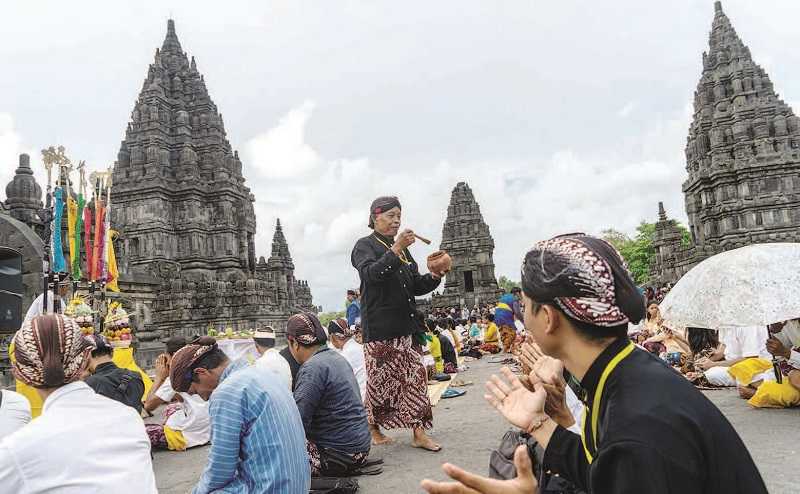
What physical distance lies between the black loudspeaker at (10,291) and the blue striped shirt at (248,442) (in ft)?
10.4

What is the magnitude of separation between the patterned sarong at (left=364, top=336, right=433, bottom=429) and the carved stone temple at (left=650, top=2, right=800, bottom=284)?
84.9 feet

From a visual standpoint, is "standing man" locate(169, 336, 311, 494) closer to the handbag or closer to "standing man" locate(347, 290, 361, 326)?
the handbag

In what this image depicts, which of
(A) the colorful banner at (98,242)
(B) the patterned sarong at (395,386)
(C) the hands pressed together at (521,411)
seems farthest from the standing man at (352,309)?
(C) the hands pressed together at (521,411)

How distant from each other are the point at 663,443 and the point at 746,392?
585 cm

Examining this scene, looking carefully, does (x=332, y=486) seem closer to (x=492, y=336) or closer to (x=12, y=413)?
(x=12, y=413)

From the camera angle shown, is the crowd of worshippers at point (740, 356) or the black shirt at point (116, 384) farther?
the crowd of worshippers at point (740, 356)

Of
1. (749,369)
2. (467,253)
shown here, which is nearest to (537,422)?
Answer: (749,369)

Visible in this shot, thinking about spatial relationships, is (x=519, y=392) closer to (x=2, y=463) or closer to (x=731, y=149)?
(x=2, y=463)

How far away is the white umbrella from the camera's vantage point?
456cm

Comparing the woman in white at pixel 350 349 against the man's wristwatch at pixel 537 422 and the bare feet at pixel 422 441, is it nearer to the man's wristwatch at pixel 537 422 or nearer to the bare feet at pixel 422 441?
the bare feet at pixel 422 441

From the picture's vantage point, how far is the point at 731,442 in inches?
49.3

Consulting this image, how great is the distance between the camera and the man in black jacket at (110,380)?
14.3 feet

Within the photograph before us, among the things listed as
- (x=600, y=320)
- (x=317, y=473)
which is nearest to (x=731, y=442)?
(x=600, y=320)

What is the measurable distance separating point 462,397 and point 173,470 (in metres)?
4.12
